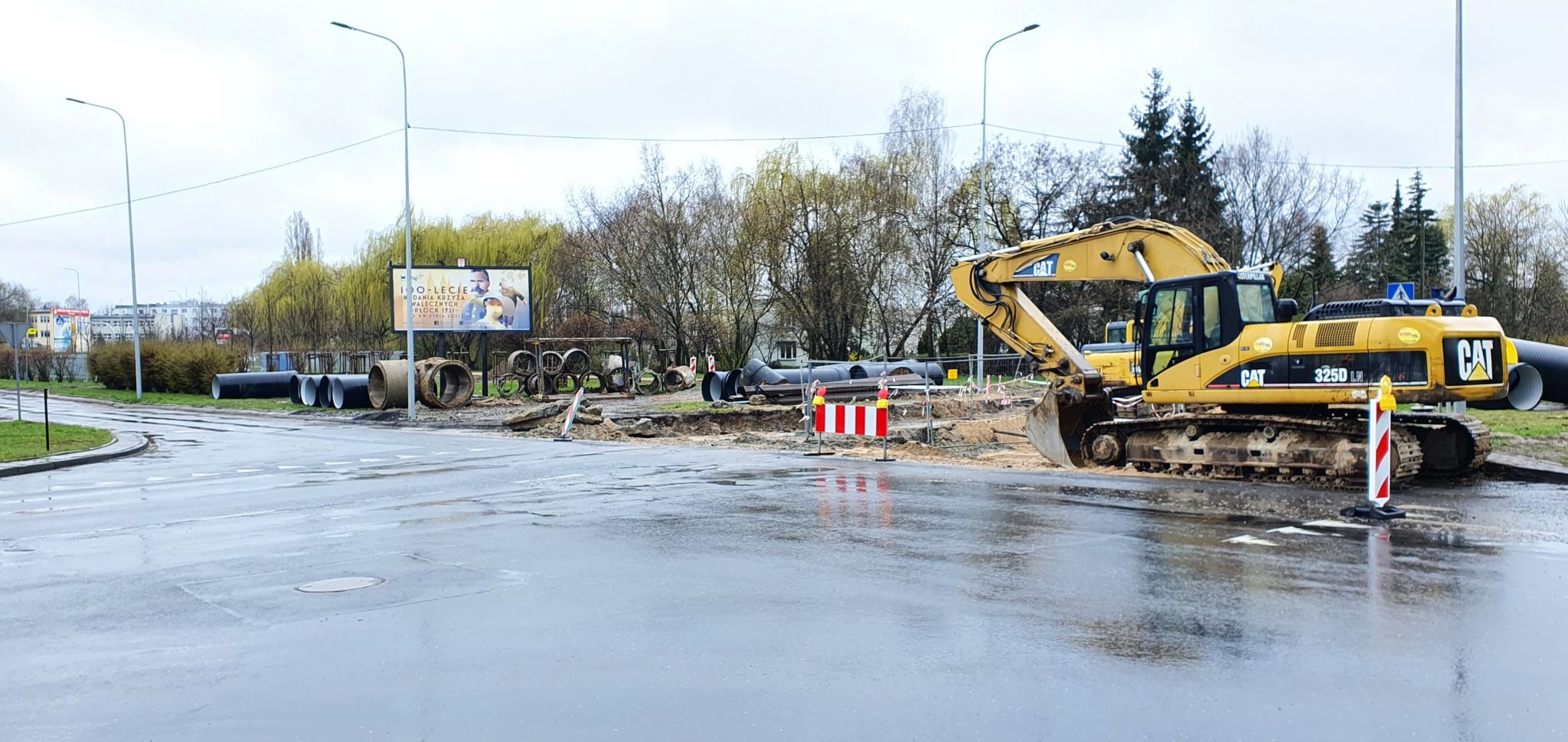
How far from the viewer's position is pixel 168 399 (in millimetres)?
48594

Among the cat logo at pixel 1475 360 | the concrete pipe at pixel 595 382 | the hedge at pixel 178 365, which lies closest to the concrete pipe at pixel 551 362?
the concrete pipe at pixel 595 382

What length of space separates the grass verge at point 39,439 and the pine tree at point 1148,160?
146ft

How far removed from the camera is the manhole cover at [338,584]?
27.0 feet

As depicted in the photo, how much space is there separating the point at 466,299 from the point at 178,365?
1730 centimetres

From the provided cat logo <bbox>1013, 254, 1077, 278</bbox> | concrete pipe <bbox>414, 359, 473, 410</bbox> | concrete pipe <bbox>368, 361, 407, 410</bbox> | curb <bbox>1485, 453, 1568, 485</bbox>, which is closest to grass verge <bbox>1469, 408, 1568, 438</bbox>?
curb <bbox>1485, 453, 1568, 485</bbox>

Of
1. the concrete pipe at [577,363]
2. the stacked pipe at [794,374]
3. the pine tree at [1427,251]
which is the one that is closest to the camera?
the stacked pipe at [794,374]

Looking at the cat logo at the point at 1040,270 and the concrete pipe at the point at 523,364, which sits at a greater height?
the cat logo at the point at 1040,270

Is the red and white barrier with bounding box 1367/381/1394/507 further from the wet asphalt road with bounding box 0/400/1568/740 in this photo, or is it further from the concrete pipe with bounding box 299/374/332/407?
the concrete pipe with bounding box 299/374/332/407

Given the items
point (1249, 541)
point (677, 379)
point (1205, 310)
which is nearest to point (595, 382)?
point (677, 379)

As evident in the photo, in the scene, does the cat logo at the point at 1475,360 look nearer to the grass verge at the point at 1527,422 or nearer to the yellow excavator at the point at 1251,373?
the yellow excavator at the point at 1251,373

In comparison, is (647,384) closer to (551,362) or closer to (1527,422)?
(551,362)

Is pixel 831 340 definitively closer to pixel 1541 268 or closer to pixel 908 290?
pixel 908 290

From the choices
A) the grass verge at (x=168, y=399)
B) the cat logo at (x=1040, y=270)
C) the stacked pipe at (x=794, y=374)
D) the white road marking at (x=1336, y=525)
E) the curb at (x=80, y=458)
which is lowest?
the grass verge at (x=168, y=399)

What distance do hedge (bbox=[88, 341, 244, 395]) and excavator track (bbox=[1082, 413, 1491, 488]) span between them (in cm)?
4654
